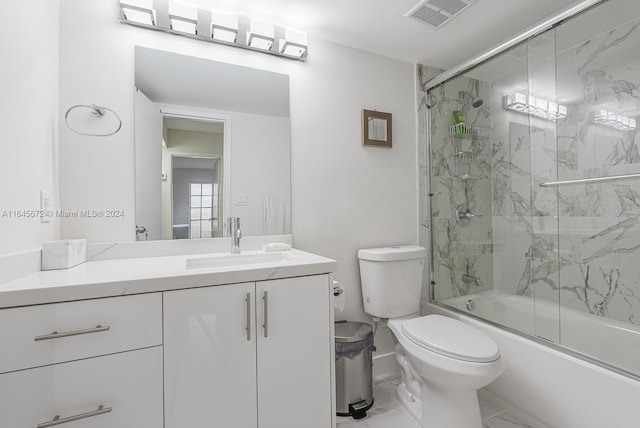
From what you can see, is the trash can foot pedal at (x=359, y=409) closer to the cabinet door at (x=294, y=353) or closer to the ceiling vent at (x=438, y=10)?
the cabinet door at (x=294, y=353)

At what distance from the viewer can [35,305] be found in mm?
825

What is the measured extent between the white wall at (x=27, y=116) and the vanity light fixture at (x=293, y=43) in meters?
1.04

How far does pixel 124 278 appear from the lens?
95 centimetres

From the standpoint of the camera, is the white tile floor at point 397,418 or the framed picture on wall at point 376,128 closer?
the white tile floor at point 397,418

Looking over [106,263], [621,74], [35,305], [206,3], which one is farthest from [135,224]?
[621,74]

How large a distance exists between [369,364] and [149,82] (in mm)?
1908

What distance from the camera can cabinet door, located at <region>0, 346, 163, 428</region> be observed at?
0.80 m

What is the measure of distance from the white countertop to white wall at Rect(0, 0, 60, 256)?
0.58ft

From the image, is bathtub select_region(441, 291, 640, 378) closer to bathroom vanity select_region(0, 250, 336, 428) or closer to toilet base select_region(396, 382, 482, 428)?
toilet base select_region(396, 382, 482, 428)

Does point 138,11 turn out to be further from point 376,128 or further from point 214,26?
point 376,128

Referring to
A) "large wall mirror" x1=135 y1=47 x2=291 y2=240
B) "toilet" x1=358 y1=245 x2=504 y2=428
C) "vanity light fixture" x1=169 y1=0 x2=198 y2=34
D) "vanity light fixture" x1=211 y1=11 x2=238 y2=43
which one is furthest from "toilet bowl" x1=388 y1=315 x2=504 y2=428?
"vanity light fixture" x1=169 y1=0 x2=198 y2=34

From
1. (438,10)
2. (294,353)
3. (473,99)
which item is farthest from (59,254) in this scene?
(473,99)

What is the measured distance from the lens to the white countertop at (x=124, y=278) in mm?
828

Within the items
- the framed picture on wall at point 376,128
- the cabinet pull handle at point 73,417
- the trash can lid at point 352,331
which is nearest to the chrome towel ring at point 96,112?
the cabinet pull handle at point 73,417
